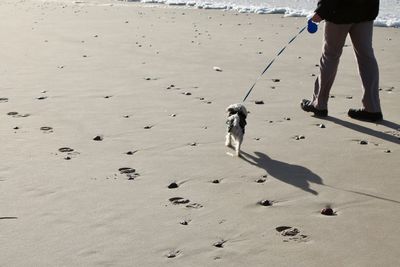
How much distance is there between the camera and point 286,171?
14.7 ft

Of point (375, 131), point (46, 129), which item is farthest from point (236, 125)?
point (46, 129)

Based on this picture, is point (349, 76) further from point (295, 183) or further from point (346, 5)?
point (295, 183)

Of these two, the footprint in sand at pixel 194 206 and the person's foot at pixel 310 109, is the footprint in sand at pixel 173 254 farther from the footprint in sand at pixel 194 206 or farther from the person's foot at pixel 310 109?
the person's foot at pixel 310 109

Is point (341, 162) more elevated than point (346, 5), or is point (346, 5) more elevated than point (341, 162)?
point (346, 5)

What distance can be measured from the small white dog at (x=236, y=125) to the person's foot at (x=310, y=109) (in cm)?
129

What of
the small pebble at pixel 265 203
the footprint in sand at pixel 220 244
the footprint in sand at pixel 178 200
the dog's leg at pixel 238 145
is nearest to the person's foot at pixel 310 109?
the dog's leg at pixel 238 145

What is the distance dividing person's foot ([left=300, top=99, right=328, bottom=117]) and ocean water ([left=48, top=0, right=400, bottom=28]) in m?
7.03

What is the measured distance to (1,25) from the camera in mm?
11727

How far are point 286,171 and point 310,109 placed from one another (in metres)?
1.66

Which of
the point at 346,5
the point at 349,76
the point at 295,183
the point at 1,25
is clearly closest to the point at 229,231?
the point at 295,183

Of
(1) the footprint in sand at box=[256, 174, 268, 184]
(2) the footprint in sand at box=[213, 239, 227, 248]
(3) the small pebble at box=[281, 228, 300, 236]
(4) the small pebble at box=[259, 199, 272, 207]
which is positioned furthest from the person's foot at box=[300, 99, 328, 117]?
(2) the footprint in sand at box=[213, 239, 227, 248]

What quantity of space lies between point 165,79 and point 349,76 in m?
2.33

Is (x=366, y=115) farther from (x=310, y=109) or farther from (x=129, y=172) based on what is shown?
(x=129, y=172)

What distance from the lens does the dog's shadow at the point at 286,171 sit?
14.0ft
